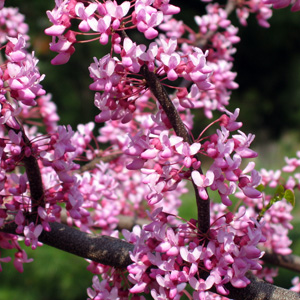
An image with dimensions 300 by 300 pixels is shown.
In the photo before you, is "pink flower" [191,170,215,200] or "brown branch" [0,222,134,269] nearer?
"pink flower" [191,170,215,200]

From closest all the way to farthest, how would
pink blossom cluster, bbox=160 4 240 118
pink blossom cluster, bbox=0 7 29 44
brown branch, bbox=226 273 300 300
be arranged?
1. brown branch, bbox=226 273 300 300
2. pink blossom cluster, bbox=160 4 240 118
3. pink blossom cluster, bbox=0 7 29 44

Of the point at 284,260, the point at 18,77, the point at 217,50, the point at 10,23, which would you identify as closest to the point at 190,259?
the point at 18,77

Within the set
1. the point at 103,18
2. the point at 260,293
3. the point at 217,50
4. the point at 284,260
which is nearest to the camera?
the point at 103,18

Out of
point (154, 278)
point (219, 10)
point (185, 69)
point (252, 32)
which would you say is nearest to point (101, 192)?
point (154, 278)

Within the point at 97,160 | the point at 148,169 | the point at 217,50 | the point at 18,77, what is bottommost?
the point at 97,160

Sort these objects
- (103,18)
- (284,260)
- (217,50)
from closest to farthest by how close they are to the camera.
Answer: (103,18) → (284,260) → (217,50)

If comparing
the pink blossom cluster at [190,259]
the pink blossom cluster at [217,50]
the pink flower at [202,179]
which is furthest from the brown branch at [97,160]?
the pink flower at [202,179]

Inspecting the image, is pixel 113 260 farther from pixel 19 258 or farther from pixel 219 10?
pixel 219 10

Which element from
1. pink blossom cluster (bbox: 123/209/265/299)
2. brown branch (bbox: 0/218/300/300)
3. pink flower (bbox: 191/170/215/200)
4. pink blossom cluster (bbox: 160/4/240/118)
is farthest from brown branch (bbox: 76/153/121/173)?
pink flower (bbox: 191/170/215/200)

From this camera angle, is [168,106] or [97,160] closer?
[168,106]

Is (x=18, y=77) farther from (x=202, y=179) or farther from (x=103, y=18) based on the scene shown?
(x=202, y=179)

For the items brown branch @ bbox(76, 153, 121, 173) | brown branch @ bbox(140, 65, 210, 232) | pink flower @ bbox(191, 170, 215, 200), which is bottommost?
brown branch @ bbox(76, 153, 121, 173)

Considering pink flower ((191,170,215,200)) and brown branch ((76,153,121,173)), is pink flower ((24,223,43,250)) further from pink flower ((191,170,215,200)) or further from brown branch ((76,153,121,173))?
brown branch ((76,153,121,173))

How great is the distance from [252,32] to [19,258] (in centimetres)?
791
